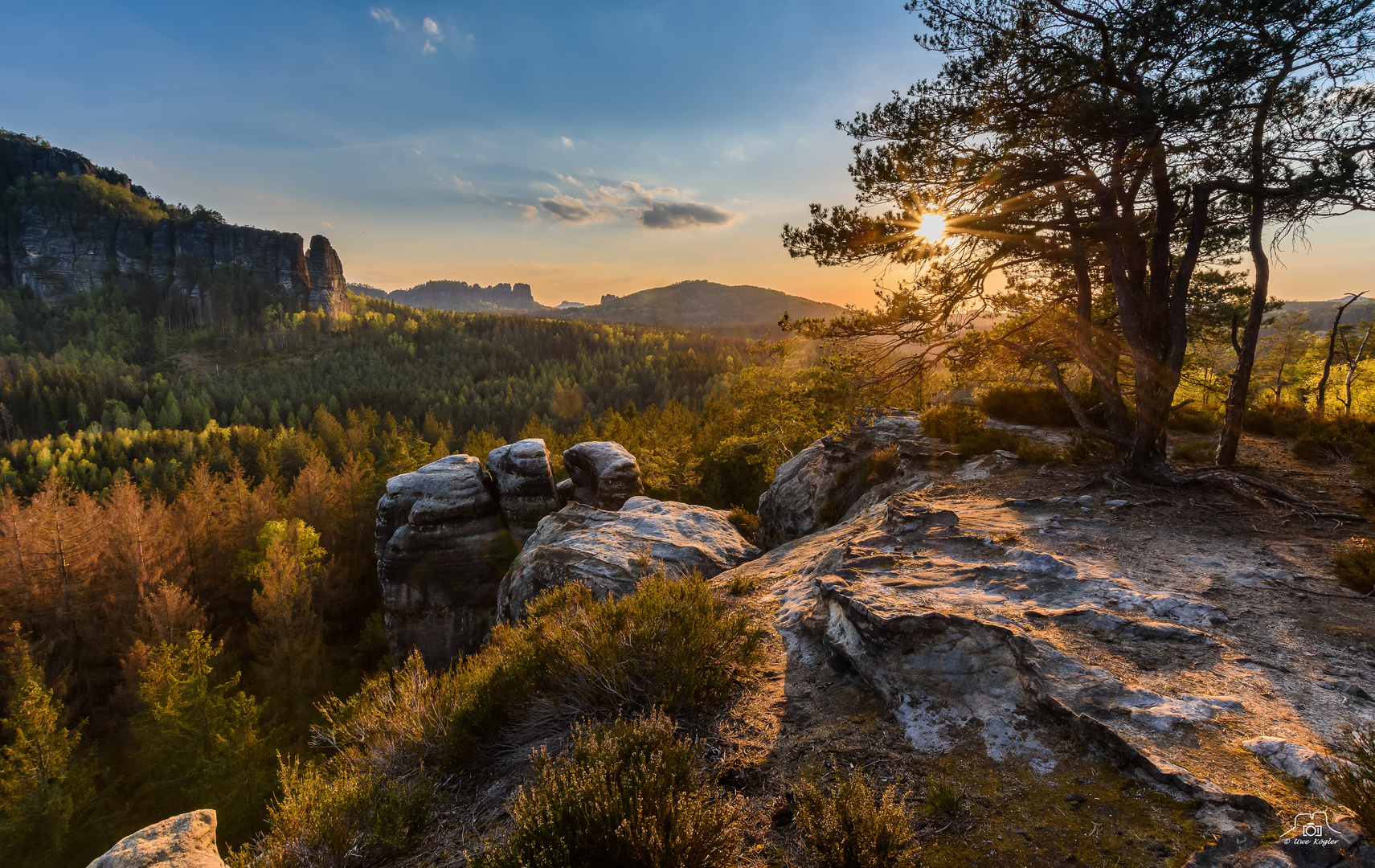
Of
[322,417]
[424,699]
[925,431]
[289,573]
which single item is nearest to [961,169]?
[925,431]

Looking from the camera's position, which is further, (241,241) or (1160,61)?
(241,241)

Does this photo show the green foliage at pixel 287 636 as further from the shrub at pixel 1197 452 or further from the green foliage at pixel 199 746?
the shrub at pixel 1197 452

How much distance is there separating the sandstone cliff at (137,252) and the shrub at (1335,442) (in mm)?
194183

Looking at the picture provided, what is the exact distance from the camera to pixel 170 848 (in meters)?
4.39

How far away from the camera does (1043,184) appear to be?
859 cm

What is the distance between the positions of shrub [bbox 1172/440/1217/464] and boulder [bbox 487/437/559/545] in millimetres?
19773

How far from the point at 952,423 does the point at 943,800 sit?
12.2 metres

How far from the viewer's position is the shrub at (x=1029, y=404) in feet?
48.1

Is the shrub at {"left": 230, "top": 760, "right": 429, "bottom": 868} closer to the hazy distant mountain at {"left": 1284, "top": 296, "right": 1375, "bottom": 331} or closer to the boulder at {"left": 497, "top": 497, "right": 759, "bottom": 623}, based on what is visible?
the boulder at {"left": 497, "top": 497, "right": 759, "bottom": 623}

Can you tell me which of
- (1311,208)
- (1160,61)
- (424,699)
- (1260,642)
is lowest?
(424,699)

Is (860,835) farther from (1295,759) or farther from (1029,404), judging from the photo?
(1029,404)

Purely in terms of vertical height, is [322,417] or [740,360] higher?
[740,360]

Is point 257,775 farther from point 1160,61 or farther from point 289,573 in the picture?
point 1160,61

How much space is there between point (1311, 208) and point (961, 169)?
19.5 ft
